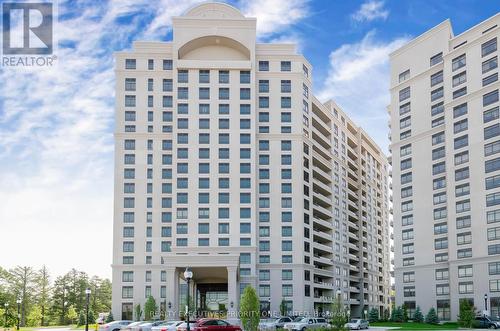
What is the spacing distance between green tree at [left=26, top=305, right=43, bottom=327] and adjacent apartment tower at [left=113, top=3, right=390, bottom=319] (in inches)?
1019

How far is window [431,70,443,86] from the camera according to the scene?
9588 cm

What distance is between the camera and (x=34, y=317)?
11088 centimetres

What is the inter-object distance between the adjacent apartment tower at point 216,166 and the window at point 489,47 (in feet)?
89.2

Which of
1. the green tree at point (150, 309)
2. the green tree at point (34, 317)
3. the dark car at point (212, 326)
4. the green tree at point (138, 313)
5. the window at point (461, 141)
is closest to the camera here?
the dark car at point (212, 326)

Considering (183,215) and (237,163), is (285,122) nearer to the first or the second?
(237,163)

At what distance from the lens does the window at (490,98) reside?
85.2 metres

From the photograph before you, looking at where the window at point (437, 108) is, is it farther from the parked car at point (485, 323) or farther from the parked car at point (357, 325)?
the parked car at point (357, 325)

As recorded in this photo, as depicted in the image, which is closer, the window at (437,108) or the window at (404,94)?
the window at (437,108)

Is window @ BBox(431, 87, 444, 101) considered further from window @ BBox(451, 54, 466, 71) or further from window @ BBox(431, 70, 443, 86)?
window @ BBox(451, 54, 466, 71)

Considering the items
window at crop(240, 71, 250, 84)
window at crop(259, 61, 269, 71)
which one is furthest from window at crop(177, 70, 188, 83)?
window at crop(259, 61, 269, 71)

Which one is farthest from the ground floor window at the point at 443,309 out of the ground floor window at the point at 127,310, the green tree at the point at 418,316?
the ground floor window at the point at 127,310

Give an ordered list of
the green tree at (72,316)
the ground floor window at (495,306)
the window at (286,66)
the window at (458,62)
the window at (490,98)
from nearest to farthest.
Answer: the ground floor window at (495,306)
the window at (490,98)
the window at (458,62)
the window at (286,66)
the green tree at (72,316)

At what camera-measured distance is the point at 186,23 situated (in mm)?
98812

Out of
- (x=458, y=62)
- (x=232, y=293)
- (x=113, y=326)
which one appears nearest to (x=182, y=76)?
(x=232, y=293)
